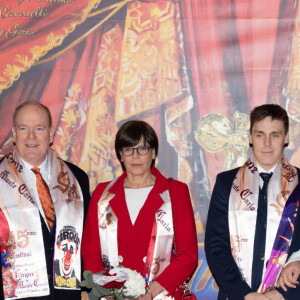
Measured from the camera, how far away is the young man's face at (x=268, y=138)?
3.38 metres

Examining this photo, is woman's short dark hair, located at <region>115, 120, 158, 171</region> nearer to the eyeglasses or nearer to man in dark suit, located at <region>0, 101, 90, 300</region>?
the eyeglasses

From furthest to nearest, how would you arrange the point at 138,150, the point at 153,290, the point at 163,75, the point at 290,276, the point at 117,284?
the point at 163,75
the point at 138,150
the point at 153,290
the point at 290,276
the point at 117,284

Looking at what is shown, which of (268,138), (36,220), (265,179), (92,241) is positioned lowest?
(92,241)

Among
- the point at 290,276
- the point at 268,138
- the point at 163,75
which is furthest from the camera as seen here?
the point at 163,75

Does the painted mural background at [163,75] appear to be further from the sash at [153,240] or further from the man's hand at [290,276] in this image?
the man's hand at [290,276]

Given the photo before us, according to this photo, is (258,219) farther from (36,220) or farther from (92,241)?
(36,220)

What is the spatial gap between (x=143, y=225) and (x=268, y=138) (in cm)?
95

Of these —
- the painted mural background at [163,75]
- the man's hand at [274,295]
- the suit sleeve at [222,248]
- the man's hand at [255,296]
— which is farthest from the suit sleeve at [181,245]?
the painted mural background at [163,75]

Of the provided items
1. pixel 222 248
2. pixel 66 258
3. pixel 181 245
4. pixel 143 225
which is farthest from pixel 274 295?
pixel 66 258

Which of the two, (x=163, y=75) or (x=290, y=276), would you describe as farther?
(x=163, y=75)

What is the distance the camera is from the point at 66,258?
11.7 feet

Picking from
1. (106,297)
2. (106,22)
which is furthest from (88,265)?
(106,22)

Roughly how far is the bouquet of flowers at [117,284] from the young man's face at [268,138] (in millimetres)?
1095

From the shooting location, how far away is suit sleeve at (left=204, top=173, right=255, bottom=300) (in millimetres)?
3277
